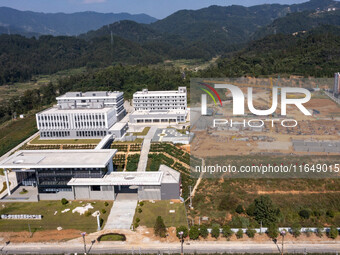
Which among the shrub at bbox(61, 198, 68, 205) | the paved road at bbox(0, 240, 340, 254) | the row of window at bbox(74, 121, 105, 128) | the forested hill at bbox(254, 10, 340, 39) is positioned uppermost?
the forested hill at bbox(254, 10, 340, 39)

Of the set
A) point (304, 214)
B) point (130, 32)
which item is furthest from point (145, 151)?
point (130, 32)

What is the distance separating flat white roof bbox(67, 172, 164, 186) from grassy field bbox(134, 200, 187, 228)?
5.86 ft

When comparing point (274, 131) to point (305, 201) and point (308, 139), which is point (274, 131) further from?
point (305, 201)

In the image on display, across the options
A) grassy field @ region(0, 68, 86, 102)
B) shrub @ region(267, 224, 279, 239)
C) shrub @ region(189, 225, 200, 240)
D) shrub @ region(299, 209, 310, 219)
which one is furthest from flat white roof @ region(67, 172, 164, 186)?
grassy field @ region(0, 68, 86, 102)

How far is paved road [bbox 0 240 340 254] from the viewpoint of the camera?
2020cm

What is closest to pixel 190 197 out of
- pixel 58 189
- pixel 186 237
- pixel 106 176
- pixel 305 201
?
pixel 186 237

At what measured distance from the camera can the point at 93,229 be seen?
2281 centimetres

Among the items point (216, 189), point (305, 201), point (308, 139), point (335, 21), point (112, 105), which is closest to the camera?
point (305, 201)

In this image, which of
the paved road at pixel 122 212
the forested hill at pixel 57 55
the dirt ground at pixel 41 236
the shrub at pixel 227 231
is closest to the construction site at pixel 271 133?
the paved road at pixel 122 212

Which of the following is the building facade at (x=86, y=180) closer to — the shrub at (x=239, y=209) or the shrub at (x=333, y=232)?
the shrub at (x=239, y=209)

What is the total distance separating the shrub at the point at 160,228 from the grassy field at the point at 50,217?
175 inches

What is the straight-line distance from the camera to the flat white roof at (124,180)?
26422mm

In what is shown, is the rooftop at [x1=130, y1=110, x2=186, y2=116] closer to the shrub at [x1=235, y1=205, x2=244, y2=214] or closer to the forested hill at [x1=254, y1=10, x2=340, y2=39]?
the shrub at [x1=235, y1=205, x2=244, y2=214]

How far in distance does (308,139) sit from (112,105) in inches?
1035
